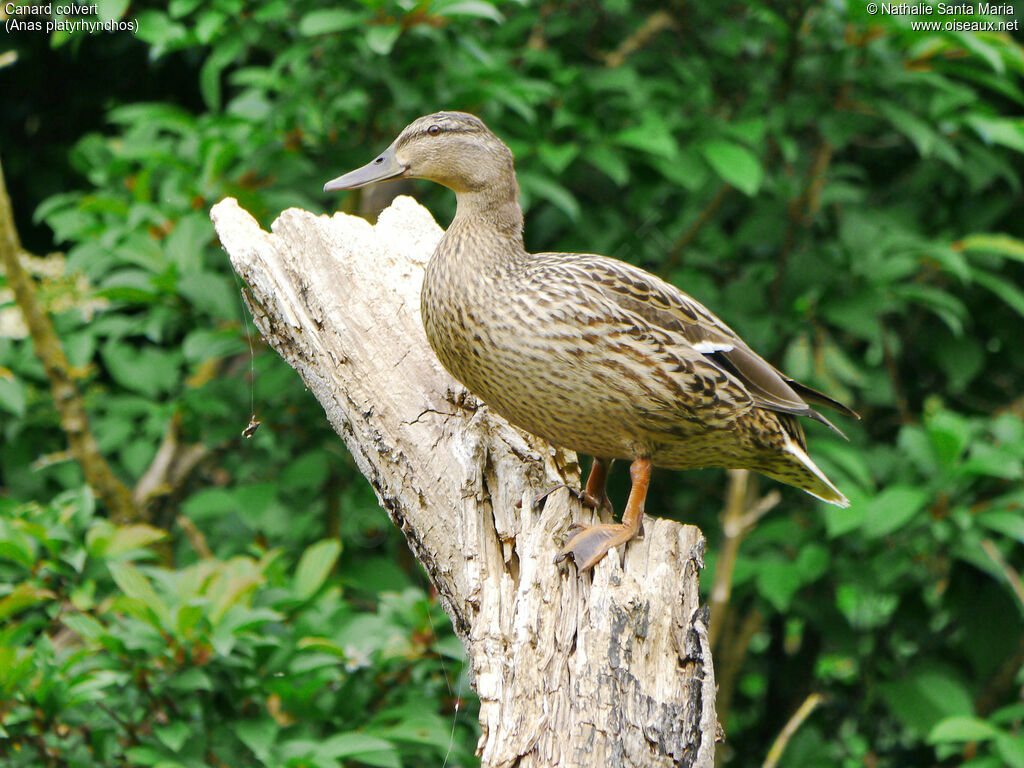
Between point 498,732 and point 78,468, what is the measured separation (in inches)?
101

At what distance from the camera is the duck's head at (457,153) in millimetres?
2570

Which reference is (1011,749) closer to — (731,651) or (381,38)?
(731,651)

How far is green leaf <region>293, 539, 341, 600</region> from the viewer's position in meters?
2.89

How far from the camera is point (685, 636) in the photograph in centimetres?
195

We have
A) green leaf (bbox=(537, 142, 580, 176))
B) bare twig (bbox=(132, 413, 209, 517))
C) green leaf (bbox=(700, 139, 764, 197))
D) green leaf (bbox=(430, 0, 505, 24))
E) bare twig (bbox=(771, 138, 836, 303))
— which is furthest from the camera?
bare twig (bbox=(132, 413, 209, 517))

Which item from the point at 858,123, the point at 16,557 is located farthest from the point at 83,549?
the point at 858,123

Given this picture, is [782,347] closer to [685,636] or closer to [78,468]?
[685,636]

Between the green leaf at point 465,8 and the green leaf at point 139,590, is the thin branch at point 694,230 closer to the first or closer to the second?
the green leaf at point 465,8

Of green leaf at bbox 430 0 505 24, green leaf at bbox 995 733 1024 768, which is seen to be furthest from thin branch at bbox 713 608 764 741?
green leaf at bbox 430 0 505 24

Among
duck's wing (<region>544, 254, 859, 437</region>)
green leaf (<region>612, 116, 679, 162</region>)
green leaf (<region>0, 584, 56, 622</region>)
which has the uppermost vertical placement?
green leaf (<region>612, 116, 679, 162</region>)

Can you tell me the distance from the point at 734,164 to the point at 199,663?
221 centimetres

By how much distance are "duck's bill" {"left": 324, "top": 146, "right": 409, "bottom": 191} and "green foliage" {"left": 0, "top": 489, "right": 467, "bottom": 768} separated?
1.04 metres

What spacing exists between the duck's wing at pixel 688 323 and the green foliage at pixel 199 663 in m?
1.11

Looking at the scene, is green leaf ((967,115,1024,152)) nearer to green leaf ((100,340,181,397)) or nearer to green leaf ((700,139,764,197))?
green leaf ((700,139,764,197))
